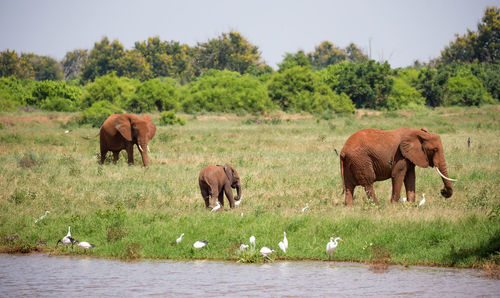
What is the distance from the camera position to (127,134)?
26.3m

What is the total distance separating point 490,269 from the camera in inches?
483

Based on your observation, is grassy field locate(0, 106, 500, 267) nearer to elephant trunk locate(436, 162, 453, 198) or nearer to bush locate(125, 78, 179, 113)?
elephant trunk locate(436, 162, 453, 198)

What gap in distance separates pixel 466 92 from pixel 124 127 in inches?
1729

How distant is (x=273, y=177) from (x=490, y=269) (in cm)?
1069

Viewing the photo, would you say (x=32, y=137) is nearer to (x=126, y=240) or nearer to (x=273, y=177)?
(x=273, y=177)

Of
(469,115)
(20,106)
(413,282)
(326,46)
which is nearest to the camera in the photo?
(413,282)

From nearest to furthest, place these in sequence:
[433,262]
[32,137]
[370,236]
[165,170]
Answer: [433,262], [370,236], [165,170], [32,137]

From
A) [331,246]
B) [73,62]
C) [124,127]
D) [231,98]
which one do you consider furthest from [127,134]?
[73,62]

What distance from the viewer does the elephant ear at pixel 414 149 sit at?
17.1 metres

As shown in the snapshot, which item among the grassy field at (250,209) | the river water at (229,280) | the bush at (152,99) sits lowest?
the river water at (229,280)

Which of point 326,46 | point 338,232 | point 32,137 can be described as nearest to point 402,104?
point 32,137

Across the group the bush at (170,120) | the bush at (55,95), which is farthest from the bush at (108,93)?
the bush at (170,120)

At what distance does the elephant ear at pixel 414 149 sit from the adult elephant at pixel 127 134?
1167cm

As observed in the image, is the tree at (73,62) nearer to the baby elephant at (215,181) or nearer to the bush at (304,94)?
the bush at (304,94)
